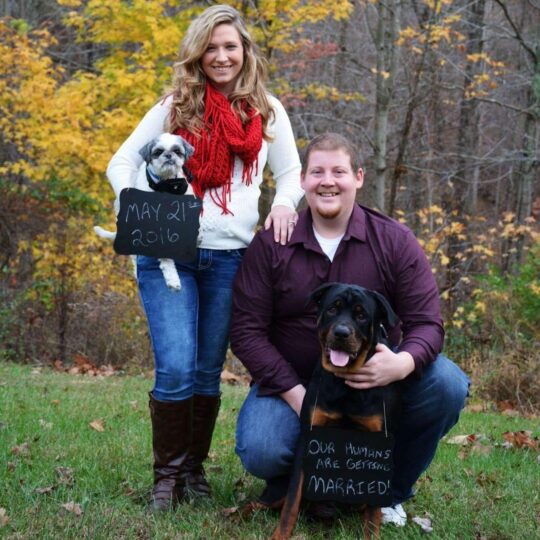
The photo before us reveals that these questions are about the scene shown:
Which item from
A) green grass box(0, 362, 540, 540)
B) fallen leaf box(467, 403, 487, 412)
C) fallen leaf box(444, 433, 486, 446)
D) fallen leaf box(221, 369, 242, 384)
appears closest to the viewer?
green grass box(0, 362, 540, 540)

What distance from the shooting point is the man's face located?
12.3 ft

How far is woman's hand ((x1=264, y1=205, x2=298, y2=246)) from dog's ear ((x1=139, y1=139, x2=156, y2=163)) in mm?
651

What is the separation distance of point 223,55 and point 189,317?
1.23m

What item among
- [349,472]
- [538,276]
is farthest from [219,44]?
[538,276]

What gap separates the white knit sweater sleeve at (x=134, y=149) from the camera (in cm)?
384

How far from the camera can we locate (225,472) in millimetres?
4656

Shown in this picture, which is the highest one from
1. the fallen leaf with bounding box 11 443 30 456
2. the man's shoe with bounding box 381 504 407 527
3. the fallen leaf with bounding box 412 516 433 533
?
the man's shoe with bounding box 381 504 407 527

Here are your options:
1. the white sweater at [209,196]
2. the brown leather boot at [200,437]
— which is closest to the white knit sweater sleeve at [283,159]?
the white sweater at [209,196]

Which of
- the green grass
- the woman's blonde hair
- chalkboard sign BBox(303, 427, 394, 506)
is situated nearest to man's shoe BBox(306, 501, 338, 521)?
the green grass

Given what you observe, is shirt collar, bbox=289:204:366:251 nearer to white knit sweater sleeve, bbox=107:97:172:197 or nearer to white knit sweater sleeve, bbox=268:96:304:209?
white knit sweater sleeve, bbox=268:96:304:209

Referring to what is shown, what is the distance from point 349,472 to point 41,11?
20.0 metres

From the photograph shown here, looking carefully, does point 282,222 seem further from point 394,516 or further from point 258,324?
point 394,516

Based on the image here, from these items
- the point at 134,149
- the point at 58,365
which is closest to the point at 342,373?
the point at 134,149

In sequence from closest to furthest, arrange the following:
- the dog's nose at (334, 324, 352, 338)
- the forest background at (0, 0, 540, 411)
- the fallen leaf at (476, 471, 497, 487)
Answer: the dog's nose at (334, 324, 352, 338) → the fallen leaf at (476, 471, 497, 487) → the forest background at (0, 0, 540, 411)
